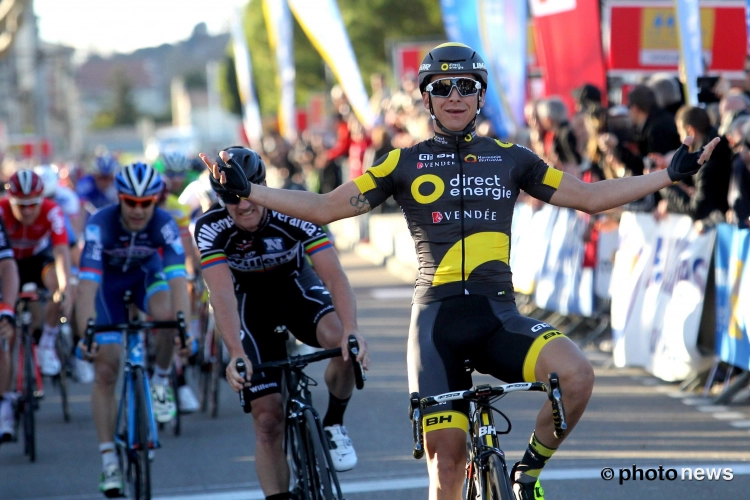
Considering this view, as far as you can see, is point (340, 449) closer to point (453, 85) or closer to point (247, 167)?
point (247, 167)

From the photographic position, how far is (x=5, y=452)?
391 inches

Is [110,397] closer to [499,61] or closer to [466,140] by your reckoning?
[466,140]

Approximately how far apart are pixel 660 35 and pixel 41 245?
897 centimetres

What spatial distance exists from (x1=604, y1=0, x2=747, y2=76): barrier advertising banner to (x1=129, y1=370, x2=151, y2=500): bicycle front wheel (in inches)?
407

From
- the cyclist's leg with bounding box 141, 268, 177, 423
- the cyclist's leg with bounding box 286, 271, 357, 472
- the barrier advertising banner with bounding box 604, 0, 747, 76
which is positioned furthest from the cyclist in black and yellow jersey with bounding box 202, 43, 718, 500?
the barrier advertising banner with bounding box 604, 0, 747, 76

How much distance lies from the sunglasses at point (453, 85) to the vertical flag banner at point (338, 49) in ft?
60.0

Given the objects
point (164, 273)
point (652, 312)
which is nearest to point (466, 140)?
point (164, 273)

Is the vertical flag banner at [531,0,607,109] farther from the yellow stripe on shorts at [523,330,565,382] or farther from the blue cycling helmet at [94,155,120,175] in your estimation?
the yellow stripe on shorts at [523,330,565,382]

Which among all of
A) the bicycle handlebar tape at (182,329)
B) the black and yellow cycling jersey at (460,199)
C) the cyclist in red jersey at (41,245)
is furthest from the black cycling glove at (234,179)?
the cyclist in red jersey at (41,245)

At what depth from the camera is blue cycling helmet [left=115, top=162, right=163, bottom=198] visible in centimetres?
812

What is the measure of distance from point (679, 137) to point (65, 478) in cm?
624

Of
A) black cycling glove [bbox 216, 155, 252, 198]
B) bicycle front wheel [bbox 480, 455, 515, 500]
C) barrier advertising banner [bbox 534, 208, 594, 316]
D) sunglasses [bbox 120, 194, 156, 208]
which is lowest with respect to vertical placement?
barrier advertising banner [bbox 534, 208, 594, 316]

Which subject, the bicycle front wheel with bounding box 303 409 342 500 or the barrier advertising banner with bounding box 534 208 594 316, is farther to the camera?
the barrier advertising banner with bounding box 534 208 594 316

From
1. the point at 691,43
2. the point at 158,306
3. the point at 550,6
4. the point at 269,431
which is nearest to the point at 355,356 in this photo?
the point at 269,431
